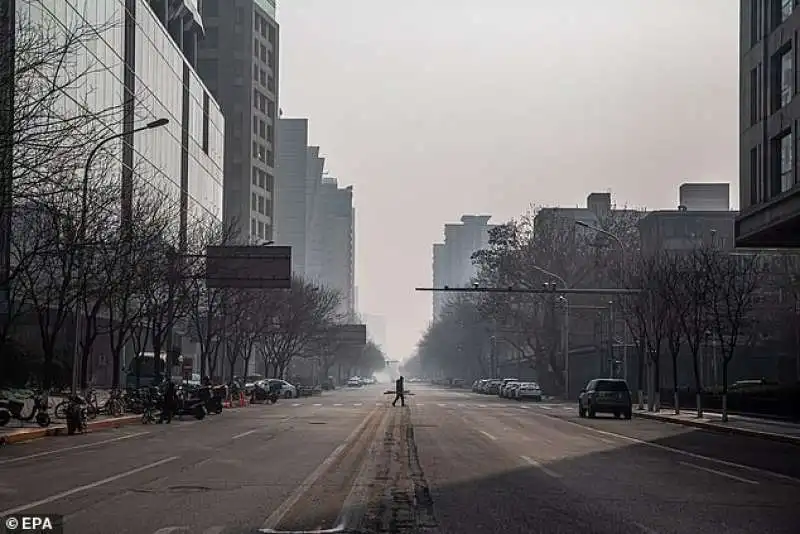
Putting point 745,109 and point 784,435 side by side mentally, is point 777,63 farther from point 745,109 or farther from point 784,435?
point 784,435

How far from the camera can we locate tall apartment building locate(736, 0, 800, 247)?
39.6m

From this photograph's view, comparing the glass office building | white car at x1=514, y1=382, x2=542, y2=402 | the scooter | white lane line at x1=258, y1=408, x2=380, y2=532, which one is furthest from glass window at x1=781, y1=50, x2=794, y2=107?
white car at x1=514, y1=382, x2=542, y2=402

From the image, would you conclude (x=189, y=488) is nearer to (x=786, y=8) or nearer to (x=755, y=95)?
(x=786, y=8)

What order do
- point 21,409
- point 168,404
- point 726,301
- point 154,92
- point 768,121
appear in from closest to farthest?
point 21,409
point 768,121
point 168,404
point 726,301
point 154,92

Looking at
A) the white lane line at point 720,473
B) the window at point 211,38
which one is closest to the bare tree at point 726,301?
the white lane line at point 720,473

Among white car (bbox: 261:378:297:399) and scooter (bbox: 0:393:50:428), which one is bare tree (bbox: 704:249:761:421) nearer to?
scooter (bbox: 0:393:50:428)

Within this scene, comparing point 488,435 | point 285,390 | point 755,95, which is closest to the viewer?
point 488,435

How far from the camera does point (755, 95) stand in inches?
1746

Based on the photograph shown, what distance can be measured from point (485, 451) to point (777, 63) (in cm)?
2335

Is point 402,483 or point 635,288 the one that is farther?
point 635,288

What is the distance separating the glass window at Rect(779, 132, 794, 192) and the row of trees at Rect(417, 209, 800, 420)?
5.21 metres

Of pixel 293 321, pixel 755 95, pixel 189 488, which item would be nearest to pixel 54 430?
pixel 189 488

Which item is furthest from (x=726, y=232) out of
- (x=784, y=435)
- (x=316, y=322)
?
(x=784, y=435)

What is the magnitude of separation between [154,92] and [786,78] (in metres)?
41.3
